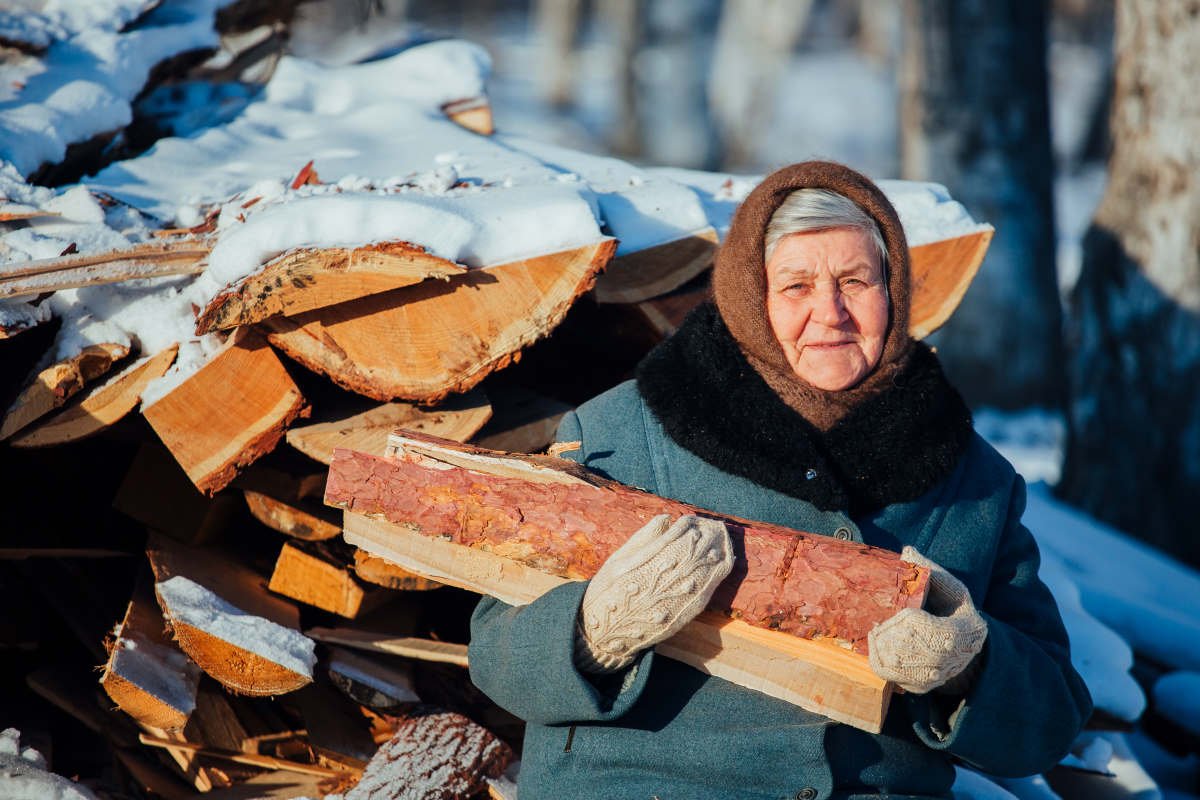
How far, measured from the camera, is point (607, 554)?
1923mm

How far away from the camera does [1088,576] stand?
3621 millimetres

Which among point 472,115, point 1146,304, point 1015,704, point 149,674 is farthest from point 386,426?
point 1146,304

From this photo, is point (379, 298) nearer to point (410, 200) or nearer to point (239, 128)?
point (410, 200)

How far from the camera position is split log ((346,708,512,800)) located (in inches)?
89.4

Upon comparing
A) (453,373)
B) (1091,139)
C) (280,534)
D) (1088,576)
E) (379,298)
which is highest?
(379,298)

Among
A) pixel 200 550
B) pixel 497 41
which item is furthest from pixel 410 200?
pixel 497 41

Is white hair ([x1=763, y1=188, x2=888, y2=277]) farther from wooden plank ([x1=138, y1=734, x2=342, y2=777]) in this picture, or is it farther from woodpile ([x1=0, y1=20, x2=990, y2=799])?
wooden plank ([x1=138, y1=734, x2=342, y2=777])

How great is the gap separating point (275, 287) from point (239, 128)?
147 centimetres

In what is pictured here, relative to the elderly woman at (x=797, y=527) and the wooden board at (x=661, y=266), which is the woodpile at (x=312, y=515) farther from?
the elderly woman at (x=797, y=527)

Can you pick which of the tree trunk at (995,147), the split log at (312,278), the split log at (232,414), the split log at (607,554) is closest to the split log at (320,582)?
the split log at (232,414)

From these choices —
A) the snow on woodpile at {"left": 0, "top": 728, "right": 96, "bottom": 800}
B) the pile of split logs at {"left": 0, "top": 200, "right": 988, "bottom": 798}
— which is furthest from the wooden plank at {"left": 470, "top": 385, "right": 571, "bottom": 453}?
the snow on woodpile at {"left": 0, "top": 728, "right": 96, "bottom": 800}

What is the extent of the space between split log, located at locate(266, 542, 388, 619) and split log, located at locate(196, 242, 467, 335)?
2.14 ft

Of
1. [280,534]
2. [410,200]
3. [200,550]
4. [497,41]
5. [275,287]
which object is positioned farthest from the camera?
[497,41]

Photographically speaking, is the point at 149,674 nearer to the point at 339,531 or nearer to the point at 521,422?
the point at 339,531
